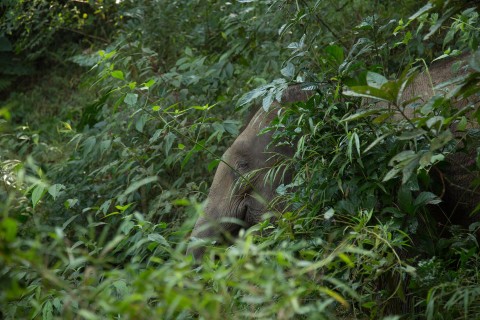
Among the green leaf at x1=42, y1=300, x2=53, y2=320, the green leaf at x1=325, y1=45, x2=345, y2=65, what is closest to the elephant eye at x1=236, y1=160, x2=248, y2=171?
the green leaf at x1=325, y1=45, x2=345, y2=65

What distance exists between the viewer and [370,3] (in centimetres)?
505

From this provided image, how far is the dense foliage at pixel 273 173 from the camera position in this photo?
1.80m

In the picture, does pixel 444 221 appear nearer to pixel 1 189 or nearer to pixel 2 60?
pixel 1 189

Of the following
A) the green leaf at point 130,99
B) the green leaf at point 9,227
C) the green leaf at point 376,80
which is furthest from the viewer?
the green leaf at point 130,99

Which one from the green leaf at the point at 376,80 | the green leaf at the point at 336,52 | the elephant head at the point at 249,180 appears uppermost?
the green leaf at the point at 376,80

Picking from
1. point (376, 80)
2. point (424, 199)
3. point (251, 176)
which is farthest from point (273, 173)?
point (376, 80)

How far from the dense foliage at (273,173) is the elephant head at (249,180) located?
0.34 ft

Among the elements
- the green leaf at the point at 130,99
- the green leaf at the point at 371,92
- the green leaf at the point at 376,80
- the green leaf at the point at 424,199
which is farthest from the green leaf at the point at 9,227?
the green leaf at the point at 130,99

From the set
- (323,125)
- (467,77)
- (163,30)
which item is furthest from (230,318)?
(163,30)

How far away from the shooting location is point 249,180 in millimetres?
3656

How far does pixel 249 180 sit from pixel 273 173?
319mm

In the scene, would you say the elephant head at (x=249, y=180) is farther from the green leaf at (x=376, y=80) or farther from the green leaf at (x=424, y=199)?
the green leaf at (x=376, y=80)

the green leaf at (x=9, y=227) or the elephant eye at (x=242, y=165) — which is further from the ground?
the green leaf at (x=9, y=227)

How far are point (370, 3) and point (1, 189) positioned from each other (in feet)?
8.86
